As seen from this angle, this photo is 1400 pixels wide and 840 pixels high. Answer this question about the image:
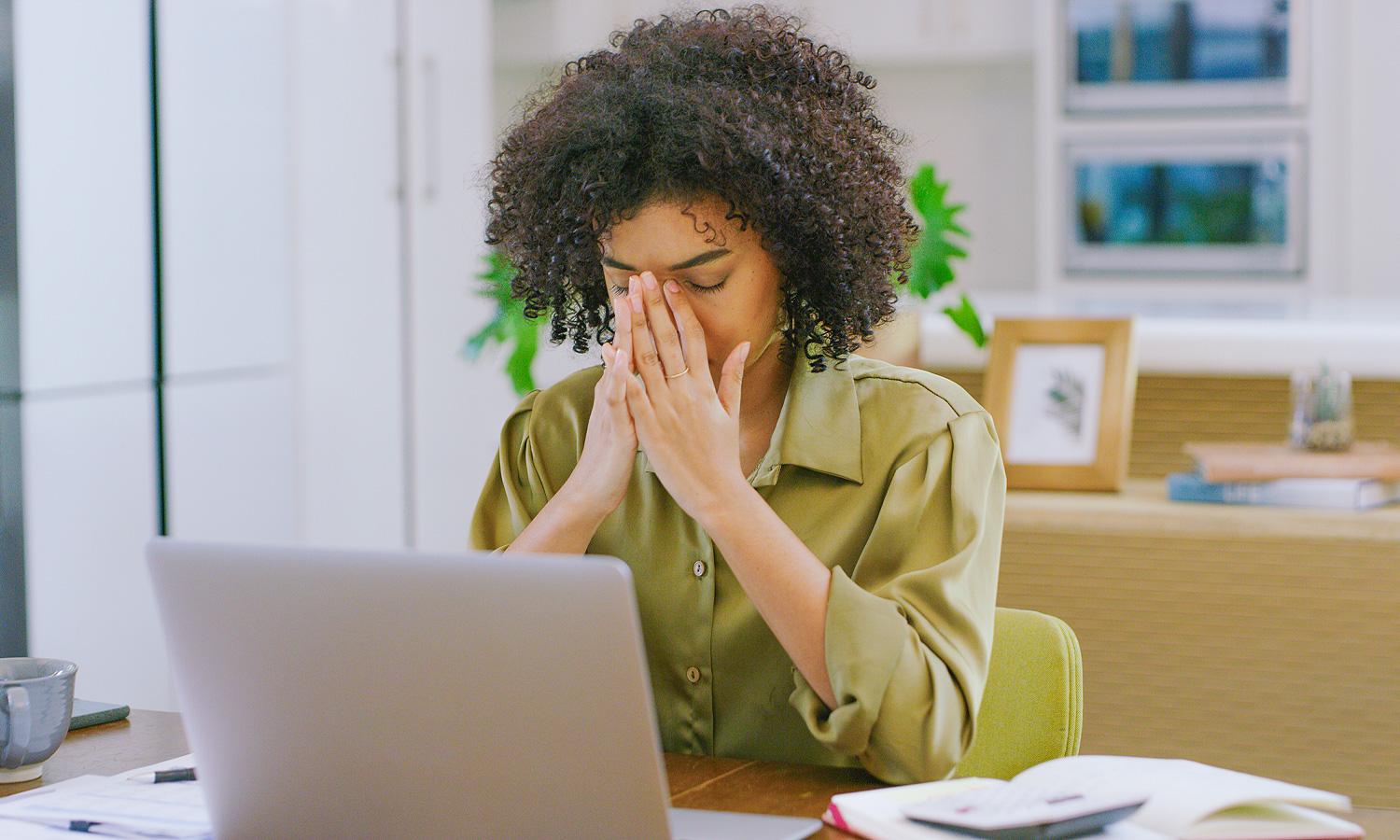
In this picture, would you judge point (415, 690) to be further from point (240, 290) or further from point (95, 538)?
point (240, 290)

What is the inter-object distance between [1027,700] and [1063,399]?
117cm

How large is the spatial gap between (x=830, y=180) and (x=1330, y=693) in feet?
4.27

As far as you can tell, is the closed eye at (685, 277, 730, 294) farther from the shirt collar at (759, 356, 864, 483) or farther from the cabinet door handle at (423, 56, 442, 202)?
the cabinet door handle at (423, 56, 442, 202)

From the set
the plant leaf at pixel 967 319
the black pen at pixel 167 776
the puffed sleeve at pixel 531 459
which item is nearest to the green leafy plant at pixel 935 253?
the plant leaf at pixel 967 319

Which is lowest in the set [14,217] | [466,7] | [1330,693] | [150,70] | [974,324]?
[1330,693]

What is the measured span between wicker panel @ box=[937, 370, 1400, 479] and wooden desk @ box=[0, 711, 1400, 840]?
4.37 ft

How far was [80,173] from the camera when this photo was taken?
2.45 m

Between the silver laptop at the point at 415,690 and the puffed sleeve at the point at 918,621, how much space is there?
0.31 m

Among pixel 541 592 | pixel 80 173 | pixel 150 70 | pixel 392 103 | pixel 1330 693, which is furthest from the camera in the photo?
pixel 392 103

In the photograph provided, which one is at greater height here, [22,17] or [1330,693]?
[22,17]

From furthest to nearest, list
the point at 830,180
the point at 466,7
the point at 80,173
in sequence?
→ the point at 466,7
the point at 80,173
the point at 830,180

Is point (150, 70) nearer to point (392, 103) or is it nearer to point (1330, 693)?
point (392, 103)

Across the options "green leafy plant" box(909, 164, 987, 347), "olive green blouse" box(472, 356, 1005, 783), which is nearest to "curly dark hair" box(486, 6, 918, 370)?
"olive green blouse" box(472, 356, 1005, 783)

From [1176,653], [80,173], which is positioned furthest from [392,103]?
[1176,653]
